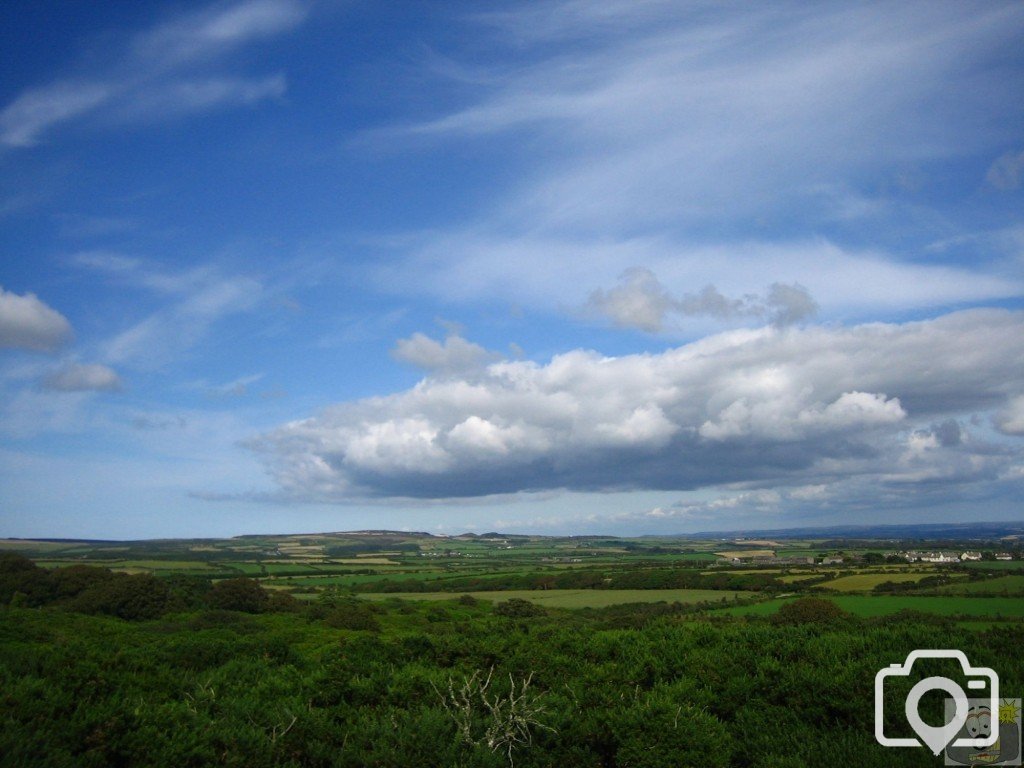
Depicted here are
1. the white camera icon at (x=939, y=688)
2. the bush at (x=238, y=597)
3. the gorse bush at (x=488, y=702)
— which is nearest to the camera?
the gorse bush at (x=488, y=702)

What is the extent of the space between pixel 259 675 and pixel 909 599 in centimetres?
5735

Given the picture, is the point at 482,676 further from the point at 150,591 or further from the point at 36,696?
the point at 150,591

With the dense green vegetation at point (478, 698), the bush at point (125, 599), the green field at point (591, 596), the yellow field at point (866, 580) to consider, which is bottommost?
the green field at point (591, 596)

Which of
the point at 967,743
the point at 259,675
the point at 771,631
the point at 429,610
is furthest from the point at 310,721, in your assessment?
the point at 429,610

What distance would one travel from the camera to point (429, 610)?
230 feet

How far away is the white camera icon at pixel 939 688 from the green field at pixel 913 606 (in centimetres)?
3238

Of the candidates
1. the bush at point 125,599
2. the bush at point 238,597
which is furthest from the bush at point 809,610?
the bush at point 125,599

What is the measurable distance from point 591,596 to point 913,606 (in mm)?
42389

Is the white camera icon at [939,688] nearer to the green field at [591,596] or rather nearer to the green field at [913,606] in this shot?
the green field at [913,606]

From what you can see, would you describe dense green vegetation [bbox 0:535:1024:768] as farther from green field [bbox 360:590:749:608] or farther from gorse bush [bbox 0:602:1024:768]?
green field [bbox 360:590:749:608]

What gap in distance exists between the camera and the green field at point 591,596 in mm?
79062

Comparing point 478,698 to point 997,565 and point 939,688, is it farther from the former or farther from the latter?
point 997,565

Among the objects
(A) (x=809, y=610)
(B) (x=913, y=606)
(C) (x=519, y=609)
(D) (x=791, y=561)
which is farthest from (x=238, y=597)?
(D) (x=791, y=561)

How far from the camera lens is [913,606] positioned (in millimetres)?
53875
